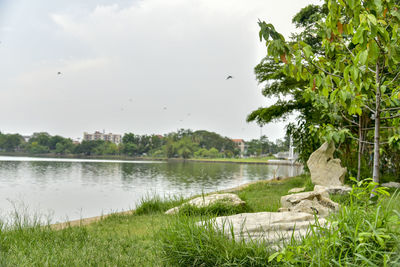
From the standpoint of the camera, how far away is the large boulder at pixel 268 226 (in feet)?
8.42

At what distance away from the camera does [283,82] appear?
11.7 meters

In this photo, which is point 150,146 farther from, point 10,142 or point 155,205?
point 155,205

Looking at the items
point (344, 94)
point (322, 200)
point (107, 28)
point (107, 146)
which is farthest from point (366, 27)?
point (107, 146)

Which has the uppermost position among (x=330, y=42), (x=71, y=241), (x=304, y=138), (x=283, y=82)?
(x=283, y=82)

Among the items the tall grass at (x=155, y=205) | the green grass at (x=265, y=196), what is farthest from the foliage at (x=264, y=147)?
the tall grass at (x=155, y=205)

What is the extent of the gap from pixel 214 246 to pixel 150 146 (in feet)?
231

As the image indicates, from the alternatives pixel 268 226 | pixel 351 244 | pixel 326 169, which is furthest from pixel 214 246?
pixel 326 169

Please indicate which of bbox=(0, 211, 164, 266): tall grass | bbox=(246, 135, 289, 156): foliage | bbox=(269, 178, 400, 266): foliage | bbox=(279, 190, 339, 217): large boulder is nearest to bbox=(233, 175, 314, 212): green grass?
bbox=(279, 190, 339, 217): large boulder

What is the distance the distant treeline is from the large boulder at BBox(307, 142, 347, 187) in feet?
170

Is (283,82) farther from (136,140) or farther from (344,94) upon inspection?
(136,140)

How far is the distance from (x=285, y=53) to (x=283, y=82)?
927 centimetres

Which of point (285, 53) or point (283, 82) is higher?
point (283, 82)

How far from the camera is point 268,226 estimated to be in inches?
109

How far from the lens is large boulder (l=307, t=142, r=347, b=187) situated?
8062 mm
